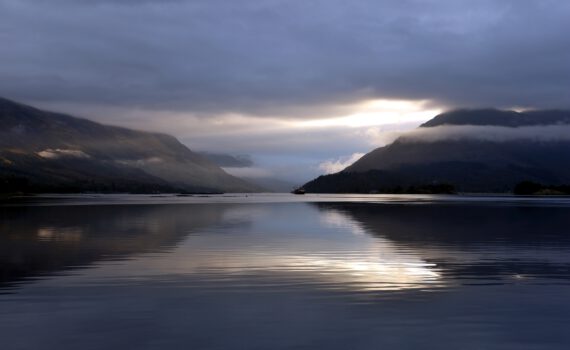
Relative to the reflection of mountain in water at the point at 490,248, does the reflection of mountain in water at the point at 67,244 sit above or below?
above

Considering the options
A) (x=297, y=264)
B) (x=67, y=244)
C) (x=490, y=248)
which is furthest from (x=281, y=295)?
(x=67, y=244)

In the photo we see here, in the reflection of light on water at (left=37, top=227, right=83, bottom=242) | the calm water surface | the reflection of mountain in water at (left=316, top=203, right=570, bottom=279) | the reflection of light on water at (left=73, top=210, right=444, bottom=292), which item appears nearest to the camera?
the calm water surface

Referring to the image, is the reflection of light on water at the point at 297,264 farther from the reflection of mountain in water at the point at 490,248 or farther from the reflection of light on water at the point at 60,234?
the reflection of light on water at the point at 60,234

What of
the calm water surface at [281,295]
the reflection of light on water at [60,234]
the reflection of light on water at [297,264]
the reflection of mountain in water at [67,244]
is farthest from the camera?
the reflection of light on water at [60,234]

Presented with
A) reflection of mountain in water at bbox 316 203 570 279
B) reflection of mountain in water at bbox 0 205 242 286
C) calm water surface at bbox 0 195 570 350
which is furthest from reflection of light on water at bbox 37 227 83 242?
reflection of mountain in water at bbox 316 203 570 279

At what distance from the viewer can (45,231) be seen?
67312 mm

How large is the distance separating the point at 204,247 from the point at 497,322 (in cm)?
3100

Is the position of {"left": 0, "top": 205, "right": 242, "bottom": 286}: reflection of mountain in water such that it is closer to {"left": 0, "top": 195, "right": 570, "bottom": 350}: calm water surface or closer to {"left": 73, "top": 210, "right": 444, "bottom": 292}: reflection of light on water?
{"left": 0, "top": 195, "right": 570, "bottom": 350}: calm water surface

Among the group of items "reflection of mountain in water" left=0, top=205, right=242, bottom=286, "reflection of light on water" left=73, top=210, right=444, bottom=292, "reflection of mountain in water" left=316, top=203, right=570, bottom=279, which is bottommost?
"reflection of mountain in water" left=316, top=203, right=570, bottom=279

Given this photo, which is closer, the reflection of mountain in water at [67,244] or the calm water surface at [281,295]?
the calm water surface at [281,295]

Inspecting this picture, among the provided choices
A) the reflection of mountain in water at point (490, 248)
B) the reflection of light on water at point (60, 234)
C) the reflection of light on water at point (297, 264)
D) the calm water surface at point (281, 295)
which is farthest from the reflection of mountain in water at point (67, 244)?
the reflection of mountain in water at point (490, 248)

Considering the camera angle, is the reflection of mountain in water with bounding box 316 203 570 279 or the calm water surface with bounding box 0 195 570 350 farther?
the reflection of mountain in water with bounding box 316 203 570 279

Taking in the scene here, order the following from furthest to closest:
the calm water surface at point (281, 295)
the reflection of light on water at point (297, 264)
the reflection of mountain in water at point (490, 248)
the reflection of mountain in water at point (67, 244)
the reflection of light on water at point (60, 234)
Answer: the reflection of light on water at point (60, 234) → the reflection of mountain in water at point (67, 244) → the reflection of mountain in water at point (490, 248) → the reflection of light on water at point (297, 264) → the calm water surface at point (281, 295)

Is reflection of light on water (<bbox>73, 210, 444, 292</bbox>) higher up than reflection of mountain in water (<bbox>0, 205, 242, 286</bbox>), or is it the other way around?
reflection of mountain in water (<bbox>0, 205, 242, 286</bbox>)
